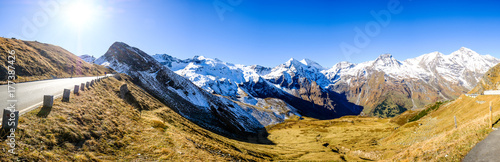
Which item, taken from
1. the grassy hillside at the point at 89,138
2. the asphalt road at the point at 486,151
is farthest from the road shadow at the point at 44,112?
the asphalt road at the point at 486,151

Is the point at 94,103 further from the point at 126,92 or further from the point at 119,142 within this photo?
the point at 126,92

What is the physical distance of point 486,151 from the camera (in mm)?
16125

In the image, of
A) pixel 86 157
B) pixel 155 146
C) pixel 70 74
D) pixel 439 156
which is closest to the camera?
pixel 86 157

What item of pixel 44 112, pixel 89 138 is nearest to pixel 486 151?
pixel 89 138

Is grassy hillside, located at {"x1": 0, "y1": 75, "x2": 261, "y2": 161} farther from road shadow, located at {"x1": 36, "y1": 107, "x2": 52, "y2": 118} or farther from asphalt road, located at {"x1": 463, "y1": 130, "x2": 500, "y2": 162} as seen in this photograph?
asphalt road, located at {"x1": 463, "y1": 130, "x2": 500, "y2": 162}

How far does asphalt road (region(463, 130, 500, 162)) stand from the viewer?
1510 centimetres

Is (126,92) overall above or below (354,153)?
above

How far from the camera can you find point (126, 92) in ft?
149

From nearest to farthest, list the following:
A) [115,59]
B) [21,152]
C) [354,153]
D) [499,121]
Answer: [21,152] < [499,121] < [354,153] < [115,59]

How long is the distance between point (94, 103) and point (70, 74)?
4664 cm

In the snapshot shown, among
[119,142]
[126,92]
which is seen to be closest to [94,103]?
[119,142]

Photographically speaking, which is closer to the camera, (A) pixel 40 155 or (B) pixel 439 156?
(A) pixel 40 155

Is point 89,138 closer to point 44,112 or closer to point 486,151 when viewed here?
point 44,112

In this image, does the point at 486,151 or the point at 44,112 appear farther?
the point at 44,112
